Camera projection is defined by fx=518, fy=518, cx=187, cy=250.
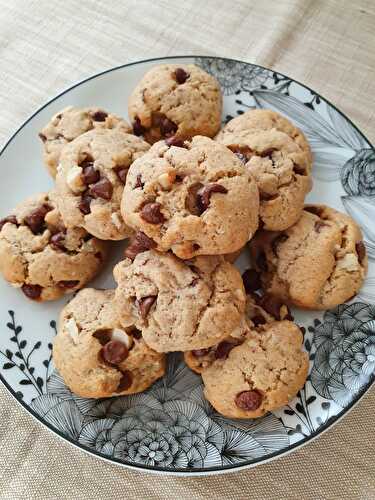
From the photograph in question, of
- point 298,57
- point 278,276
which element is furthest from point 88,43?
point 278,276

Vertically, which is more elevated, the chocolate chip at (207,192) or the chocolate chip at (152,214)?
the chocolate chip at (207,192)

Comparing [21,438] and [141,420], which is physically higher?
[141,420]

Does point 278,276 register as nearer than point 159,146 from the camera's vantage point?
No

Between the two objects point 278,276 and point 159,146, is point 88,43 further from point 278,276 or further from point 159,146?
point 278,276

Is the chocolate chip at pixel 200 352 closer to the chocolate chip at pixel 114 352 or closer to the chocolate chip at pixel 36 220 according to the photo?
the chocolate chip at pixel 114 352

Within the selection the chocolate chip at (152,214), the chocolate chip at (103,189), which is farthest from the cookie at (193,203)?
the chocolate chip at (103,189)

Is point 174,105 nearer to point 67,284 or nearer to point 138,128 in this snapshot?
point 138,128

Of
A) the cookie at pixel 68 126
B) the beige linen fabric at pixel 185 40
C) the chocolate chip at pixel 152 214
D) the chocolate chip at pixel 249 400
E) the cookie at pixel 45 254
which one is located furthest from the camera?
the beige linen fabric at pixel 185 40
